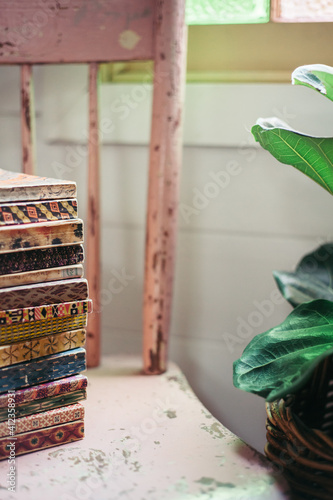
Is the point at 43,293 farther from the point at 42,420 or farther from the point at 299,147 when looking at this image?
the point at 299,147

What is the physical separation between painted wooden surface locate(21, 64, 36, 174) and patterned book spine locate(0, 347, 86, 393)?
37cm

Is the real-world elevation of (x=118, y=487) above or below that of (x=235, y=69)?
below

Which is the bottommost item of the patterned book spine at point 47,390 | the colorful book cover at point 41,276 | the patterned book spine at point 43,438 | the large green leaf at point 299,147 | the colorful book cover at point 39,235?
the patterned book spine at point 43,438

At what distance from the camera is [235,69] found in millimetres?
917

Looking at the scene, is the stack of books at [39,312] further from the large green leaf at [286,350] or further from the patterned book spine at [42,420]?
the large green leaf at [286,350]

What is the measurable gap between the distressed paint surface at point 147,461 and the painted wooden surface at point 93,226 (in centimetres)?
13

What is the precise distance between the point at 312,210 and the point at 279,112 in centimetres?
18

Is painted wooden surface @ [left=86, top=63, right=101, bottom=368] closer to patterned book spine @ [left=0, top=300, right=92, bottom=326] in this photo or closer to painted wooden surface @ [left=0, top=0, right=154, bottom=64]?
painted wooden surface @ [left=0, top=0, right=154, bottom=64]

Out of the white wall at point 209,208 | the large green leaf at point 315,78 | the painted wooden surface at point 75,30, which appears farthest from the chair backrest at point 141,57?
the large green leaf at point 315,78

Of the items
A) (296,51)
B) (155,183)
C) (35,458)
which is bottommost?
(35,458)

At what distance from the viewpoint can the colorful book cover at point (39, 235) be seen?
0.55 m

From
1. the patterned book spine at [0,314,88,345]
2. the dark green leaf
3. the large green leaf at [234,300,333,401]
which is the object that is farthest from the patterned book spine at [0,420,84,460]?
the dark green leaf

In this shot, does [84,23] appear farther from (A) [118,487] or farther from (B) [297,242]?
(A) [118,487]

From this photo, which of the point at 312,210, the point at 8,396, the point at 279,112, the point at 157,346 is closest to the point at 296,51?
the point at 279,112
